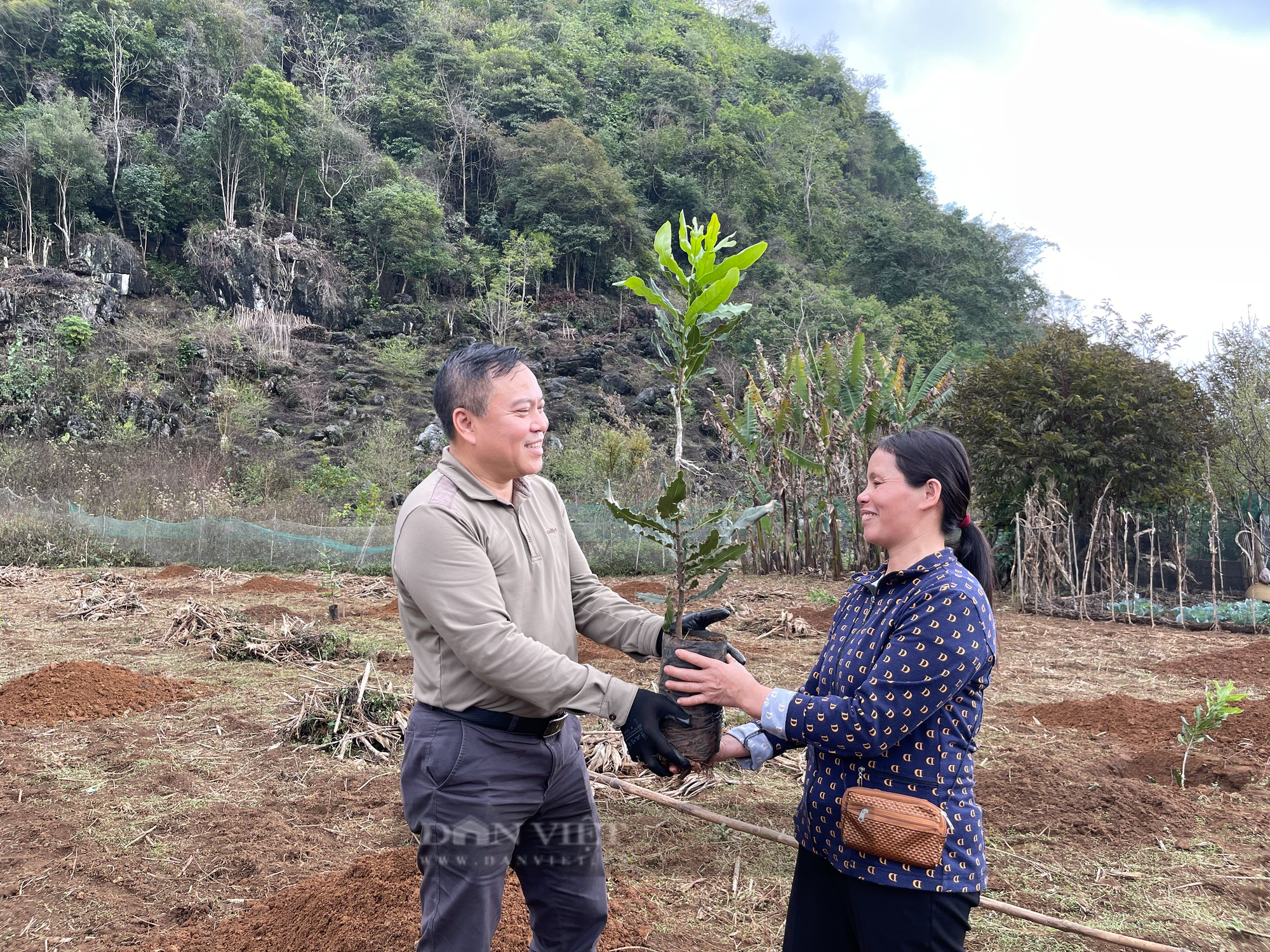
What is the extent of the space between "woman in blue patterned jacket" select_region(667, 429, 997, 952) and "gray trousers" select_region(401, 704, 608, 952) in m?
0.41

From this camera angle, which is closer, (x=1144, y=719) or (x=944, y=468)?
(x=944, y=468)

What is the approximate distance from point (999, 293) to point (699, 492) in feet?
79.2

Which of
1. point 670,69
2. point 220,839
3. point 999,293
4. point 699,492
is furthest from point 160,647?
point 670,69

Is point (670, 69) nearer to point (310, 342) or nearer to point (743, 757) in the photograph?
point (310, 342)

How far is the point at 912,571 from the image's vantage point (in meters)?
1.76

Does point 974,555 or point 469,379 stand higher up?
point 469,379

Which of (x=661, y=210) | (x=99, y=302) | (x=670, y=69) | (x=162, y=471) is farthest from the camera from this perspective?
(x=670, y=69)

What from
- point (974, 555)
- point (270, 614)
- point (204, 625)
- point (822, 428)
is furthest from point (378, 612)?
point (974, 555)

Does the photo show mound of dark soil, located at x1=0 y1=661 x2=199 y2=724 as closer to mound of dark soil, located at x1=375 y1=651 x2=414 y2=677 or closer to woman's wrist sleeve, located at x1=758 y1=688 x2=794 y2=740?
mound of dark soil, located at x1=375 y1=651 x2=414 y2=677

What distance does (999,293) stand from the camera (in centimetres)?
4012

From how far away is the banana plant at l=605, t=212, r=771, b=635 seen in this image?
8.05 feet

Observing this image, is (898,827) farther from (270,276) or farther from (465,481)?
(270,276)

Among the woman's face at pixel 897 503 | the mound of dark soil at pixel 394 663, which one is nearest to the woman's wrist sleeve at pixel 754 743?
the woman's face at pixel 897 503

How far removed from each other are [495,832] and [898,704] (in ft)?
3.05
